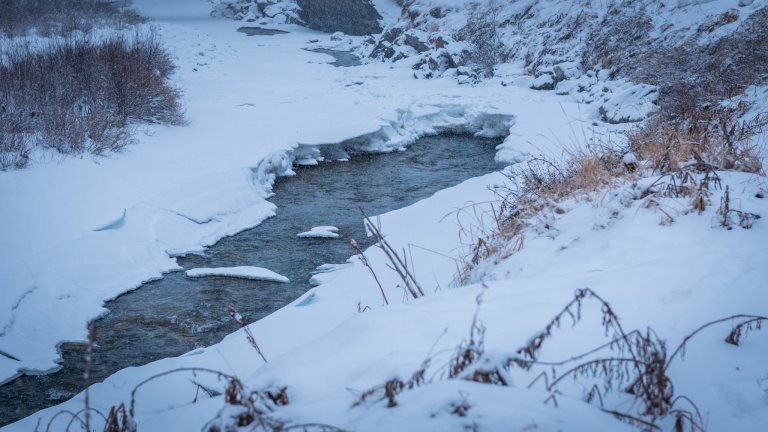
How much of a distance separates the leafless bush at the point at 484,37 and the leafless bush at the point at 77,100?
1003 centimetres

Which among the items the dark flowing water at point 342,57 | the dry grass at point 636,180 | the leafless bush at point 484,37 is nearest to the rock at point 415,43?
the leafless bush at point 484,37

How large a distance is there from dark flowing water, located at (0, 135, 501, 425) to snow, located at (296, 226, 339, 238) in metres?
0.08

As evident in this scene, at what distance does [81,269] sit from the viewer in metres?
4.57

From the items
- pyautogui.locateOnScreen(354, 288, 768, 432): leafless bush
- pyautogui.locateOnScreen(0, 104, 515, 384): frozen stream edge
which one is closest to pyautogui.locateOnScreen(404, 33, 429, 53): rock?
pyautogui.locateOnScreen(0, 104, 515, 384): frozen stream edge

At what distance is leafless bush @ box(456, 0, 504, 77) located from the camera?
616 inches

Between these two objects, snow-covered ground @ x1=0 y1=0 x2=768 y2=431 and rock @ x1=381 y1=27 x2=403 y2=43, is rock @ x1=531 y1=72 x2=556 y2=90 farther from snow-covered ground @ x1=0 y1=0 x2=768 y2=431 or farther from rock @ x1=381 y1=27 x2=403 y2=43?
rock @ x1=381 y1=27 x2=403 y2=43

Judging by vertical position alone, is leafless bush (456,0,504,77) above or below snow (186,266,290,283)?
above

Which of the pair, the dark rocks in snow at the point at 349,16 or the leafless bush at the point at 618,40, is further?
the dark rocks in snow at the point at 349,16

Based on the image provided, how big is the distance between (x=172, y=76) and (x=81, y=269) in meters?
9.49

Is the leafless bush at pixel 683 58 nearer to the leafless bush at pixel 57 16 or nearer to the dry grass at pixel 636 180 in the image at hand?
the dry grass at pixel 636 180

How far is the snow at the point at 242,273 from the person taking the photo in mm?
4887

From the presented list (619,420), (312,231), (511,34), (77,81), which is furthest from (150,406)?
(511,34)

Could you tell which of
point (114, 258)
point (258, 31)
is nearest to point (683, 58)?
point (114, 258)

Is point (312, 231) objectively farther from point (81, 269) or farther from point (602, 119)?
point (602, 119)
